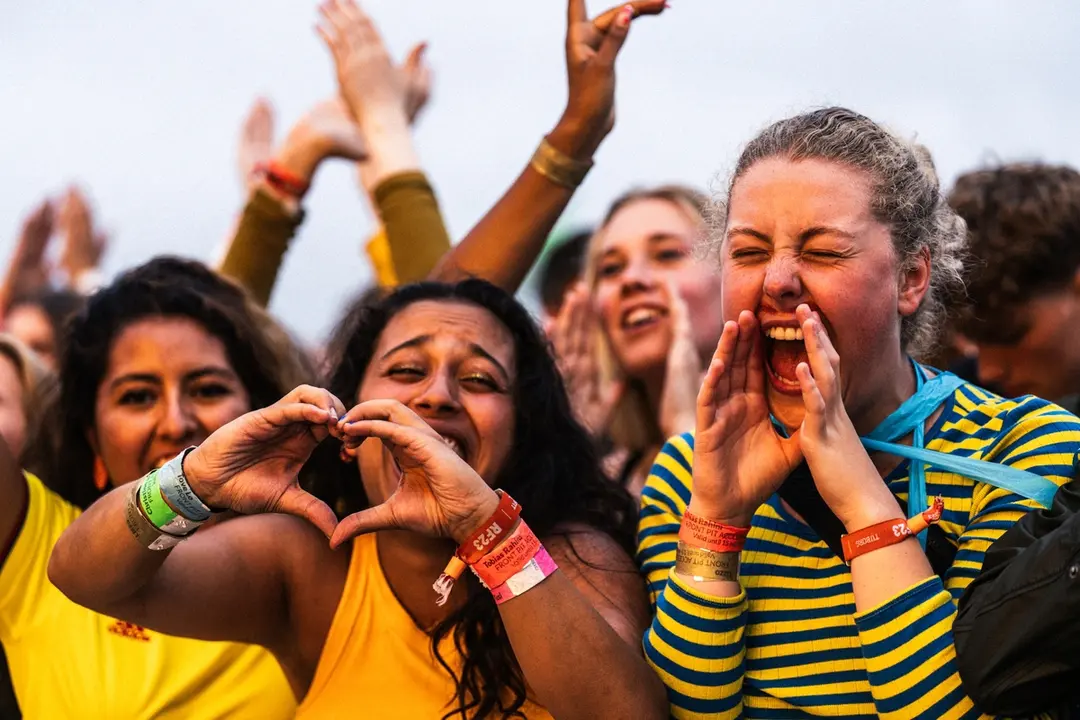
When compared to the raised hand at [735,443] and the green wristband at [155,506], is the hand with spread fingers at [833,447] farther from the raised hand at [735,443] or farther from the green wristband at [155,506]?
the green wristband at [155,506]

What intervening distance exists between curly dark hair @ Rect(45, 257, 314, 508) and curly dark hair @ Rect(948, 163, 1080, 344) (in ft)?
6.29

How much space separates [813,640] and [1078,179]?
183cm

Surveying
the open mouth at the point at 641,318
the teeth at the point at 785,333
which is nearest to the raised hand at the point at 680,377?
the open mouth at the point at 641,318

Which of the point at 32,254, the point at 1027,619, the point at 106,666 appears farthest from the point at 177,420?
the point at 32,254

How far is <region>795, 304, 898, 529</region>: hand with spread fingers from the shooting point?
2326mm

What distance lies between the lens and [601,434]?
462 cm

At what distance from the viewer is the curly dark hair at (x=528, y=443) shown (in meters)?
3.03

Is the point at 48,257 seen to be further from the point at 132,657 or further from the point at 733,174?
the point at 733,174

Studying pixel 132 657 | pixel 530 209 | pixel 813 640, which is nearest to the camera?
pixel 813 640

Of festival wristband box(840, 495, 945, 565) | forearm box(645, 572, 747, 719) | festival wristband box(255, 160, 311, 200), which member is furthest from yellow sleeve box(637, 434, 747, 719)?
festival wristband box(255, 160, 311, 200)

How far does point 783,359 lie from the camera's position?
2.54 meters

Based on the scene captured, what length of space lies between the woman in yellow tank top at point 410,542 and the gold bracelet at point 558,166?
→ 507mm

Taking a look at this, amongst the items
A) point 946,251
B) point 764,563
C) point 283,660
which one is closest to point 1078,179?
point 946,251

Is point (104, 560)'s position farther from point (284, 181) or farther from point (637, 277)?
point (637, 277)
